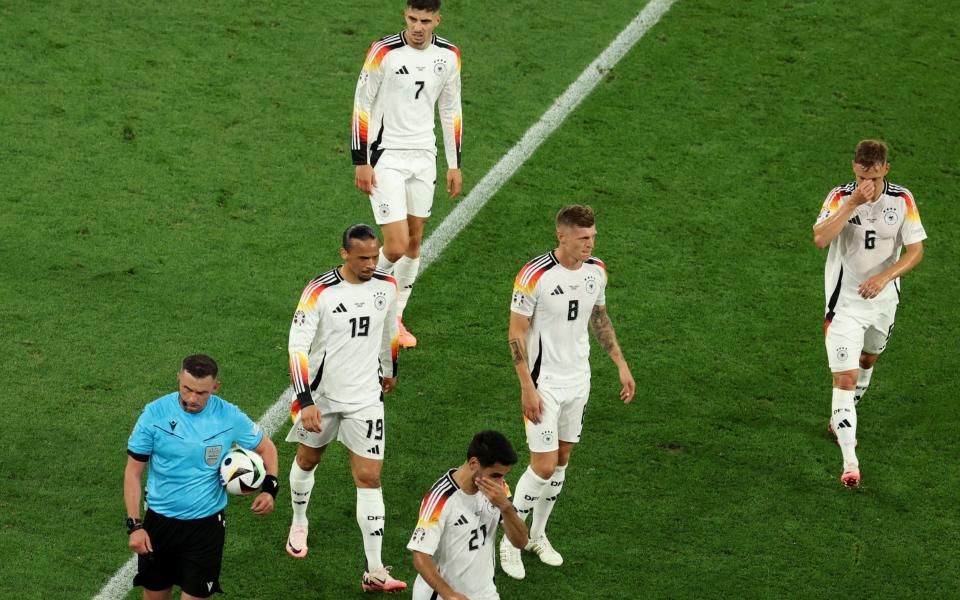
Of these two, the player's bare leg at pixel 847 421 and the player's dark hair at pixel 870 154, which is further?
the player's bare leg at pixel 847 421

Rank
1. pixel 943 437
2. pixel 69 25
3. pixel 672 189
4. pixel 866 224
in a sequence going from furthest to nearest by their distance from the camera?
pixel 69 25
pixel 672 189
pixel 943 437
pixel 866 224

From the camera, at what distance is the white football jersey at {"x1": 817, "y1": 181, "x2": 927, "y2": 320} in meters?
9.62

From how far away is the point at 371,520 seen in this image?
330 inches

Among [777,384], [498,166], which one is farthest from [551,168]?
[777,384]

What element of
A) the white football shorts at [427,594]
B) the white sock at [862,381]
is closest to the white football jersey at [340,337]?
the white football shorts at [427,594]

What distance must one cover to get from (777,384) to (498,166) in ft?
11.6

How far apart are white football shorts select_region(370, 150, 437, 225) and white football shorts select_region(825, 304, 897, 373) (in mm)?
3029

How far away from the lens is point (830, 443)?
33.5 feet

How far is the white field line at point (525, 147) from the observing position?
33.7 feet

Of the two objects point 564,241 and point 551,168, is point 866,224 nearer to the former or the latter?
point 564,241

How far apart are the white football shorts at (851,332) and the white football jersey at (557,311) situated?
6.63ft

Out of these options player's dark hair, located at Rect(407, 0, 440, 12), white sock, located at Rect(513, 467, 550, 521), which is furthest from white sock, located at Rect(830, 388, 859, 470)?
player's dark hair, located at Rect(407, 0, 440, 12)

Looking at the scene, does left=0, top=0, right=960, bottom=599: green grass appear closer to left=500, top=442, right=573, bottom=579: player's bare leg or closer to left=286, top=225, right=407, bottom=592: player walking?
left=500, top=442, right=573, bottom=579: player's bare leg

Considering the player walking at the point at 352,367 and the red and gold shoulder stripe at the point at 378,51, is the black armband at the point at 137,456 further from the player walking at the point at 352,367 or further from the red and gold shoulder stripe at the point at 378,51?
the red and gold shoulder stripe at the point at 378,51
